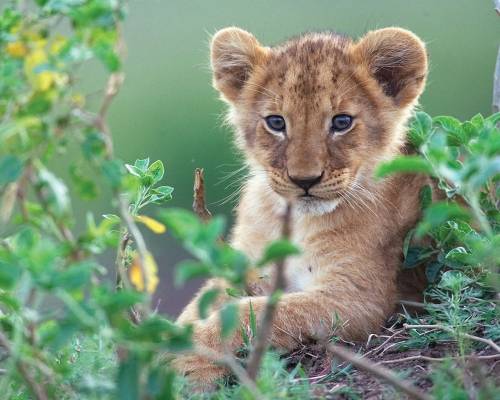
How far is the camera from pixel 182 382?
326 centimetres

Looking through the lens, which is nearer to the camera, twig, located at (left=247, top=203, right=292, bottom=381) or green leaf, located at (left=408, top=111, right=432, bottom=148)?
twig, located at (left=247, top=203, right=292, bottom=381)

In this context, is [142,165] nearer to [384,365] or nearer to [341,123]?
[341,123]

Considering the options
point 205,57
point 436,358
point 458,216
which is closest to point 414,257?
point 436,358

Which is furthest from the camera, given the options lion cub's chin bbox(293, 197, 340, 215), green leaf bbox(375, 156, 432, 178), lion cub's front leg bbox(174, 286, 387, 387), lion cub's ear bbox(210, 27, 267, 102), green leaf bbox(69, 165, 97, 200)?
lion cub's ear bbox(210, 27, 267, 102)

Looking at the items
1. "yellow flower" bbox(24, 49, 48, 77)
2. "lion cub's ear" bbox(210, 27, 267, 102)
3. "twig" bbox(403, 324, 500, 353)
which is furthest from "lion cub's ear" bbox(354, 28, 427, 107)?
"yellow flower" bbox(24, 49, 48, 77)

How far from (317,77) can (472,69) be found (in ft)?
15.8

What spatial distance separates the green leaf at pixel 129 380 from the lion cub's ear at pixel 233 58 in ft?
8.89

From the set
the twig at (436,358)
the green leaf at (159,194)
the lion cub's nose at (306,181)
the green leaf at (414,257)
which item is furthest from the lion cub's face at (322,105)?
the twig at (436,358)

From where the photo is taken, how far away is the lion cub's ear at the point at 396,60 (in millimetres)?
4590

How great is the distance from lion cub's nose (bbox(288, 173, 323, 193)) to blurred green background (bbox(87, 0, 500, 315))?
3997 millimetres

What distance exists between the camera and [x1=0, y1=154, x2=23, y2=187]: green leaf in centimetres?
235

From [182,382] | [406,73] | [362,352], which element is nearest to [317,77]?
[406,73]

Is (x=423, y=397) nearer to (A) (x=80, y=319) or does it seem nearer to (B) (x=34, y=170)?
(A) (x=80, y=319)

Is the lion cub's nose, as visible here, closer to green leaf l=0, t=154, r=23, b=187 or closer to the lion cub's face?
the lion cub's face
